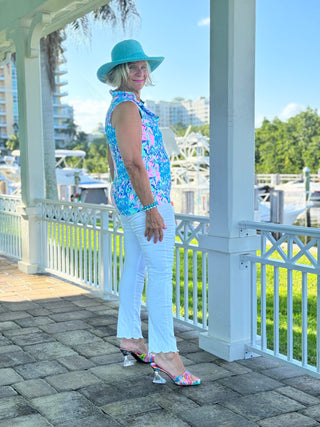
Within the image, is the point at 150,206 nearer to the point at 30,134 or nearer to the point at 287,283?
the point at 287,283

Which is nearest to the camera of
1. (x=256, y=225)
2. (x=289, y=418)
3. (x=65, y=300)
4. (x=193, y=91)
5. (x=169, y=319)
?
(x=289, y=418)

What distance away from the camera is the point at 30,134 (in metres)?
6.26

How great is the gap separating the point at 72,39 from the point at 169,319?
32.6 feet

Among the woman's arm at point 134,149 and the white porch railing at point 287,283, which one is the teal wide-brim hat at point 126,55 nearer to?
the woman's arm at point 134,149

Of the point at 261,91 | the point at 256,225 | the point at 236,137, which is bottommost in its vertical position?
the point at 256,225

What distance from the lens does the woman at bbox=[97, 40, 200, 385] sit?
2920 mm

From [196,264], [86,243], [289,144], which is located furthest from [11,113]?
[196,264]

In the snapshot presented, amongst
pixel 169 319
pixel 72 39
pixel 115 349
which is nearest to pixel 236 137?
pixel 169 319

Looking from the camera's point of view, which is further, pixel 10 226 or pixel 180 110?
pixel 180 110

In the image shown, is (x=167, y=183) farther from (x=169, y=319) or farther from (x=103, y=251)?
(x=103, y=251)

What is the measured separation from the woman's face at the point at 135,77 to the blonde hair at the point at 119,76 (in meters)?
0.02

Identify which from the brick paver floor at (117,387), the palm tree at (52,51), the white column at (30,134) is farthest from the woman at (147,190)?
the palm tree at (52,51)

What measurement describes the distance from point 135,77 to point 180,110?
10286 cm

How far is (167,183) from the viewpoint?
309 centimetres
